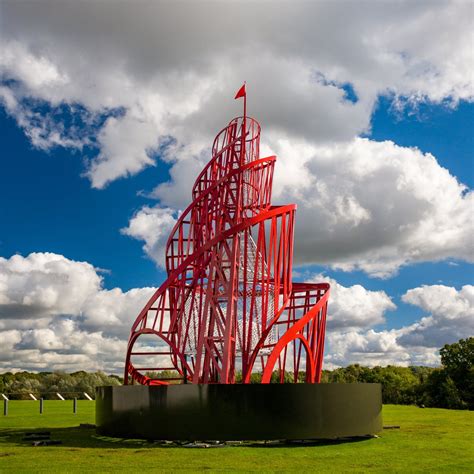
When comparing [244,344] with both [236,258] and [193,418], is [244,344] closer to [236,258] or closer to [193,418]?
[236,258]

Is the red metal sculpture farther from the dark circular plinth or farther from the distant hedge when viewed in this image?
the distant hedge

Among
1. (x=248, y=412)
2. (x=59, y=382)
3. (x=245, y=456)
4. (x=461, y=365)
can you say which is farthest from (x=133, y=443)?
(x=59, y=382)

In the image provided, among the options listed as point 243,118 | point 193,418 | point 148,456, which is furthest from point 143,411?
point 243,118

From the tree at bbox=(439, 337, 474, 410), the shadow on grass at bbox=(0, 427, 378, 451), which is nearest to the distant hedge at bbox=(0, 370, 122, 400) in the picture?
the tree at bbox=(439, 337, 474, 410)

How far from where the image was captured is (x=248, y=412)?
681 inches

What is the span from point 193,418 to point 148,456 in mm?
2614

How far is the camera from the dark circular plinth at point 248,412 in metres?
17.3

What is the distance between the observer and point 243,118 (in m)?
26.8

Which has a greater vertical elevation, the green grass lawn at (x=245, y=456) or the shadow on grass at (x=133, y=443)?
the shadow on grass at (x=133, y=443)

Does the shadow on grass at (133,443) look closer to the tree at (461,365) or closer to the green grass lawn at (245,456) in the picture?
the green grass lawn at (245,456)

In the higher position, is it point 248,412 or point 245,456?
point 248,412

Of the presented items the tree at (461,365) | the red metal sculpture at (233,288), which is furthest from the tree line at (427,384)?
the red metal sculpture at (233,288)

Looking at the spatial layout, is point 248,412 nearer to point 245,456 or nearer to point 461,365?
point 245,456

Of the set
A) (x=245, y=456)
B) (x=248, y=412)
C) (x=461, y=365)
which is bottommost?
(x=245, y=456)
